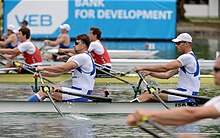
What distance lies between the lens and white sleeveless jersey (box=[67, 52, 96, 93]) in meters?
12.2

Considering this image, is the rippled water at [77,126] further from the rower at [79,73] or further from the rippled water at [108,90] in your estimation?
the rippled water at [108,90]

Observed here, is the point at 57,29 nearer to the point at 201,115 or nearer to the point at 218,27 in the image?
the point at 218,27

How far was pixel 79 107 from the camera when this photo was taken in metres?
12.2

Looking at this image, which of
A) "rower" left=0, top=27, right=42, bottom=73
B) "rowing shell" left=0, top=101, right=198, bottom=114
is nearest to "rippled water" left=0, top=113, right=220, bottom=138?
"rowing shell" left=0, top=101, right=198, bottom=114

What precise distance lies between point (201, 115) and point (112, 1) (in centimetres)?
2857

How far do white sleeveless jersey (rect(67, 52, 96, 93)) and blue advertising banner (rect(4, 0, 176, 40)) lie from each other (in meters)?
21.5

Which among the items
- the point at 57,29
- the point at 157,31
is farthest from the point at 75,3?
the point at 157,31

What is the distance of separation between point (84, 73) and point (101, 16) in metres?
22.3

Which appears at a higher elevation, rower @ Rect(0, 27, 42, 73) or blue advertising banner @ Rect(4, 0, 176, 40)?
blue advertising banner @ Rect(4, 0, 176, 40)

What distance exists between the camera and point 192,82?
12172 mm

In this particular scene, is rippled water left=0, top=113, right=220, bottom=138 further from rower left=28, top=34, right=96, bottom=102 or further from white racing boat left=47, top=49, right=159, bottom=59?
white racing boat left=47, top=49, right=159, bottom=59

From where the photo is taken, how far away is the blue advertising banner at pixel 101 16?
33.8m

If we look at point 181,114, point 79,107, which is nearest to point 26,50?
point 79,107

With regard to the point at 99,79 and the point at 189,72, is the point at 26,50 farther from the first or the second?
the point at 189,72
